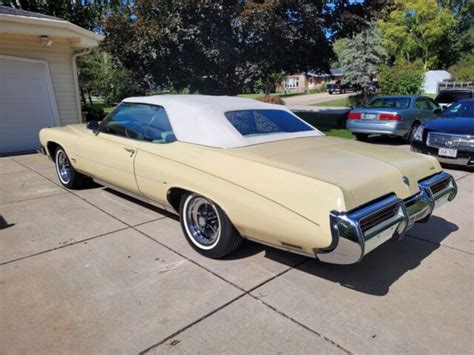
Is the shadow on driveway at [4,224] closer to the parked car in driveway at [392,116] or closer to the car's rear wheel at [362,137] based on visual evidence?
the parked car in driveway at [392,116]

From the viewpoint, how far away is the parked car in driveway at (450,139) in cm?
705

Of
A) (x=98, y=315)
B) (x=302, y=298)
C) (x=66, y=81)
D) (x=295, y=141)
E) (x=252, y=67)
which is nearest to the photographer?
(x=98, y=315)

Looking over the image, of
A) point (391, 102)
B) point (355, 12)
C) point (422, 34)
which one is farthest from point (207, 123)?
point (422, 34)

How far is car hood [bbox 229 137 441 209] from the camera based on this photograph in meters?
2.80

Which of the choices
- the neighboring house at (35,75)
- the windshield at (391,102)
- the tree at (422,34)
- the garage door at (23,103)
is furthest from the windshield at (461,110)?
the tree at (422,34)

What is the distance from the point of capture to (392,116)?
32.4 ft

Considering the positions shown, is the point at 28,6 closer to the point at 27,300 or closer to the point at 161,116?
the point at 161,116

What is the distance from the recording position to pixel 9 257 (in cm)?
361

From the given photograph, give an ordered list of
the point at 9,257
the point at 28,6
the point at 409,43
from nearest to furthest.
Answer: the point at 9,257 → the point at 28,6 → the point at 409,43

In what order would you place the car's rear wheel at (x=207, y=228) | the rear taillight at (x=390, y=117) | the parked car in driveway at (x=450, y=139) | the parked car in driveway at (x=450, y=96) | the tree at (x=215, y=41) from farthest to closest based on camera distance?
the parked car in driveway at (x=450, y=96) → the tree at (x=215, y=41) → the rear taillight at (x=390, y=117) → the parked car in driveway at (x=450, y=139) → the car's rear wheel at (x=207, y=228)

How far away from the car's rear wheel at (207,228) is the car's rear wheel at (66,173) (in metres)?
2.65

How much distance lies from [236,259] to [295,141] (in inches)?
53.3

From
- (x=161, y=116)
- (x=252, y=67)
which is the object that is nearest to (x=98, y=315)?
(x=161, y=116)

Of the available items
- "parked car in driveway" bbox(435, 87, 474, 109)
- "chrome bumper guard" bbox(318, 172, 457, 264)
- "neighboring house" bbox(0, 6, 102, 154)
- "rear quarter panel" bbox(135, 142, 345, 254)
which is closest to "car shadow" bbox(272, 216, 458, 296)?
"chrome bumper guard" bbox(318, 172, 457, 264)
